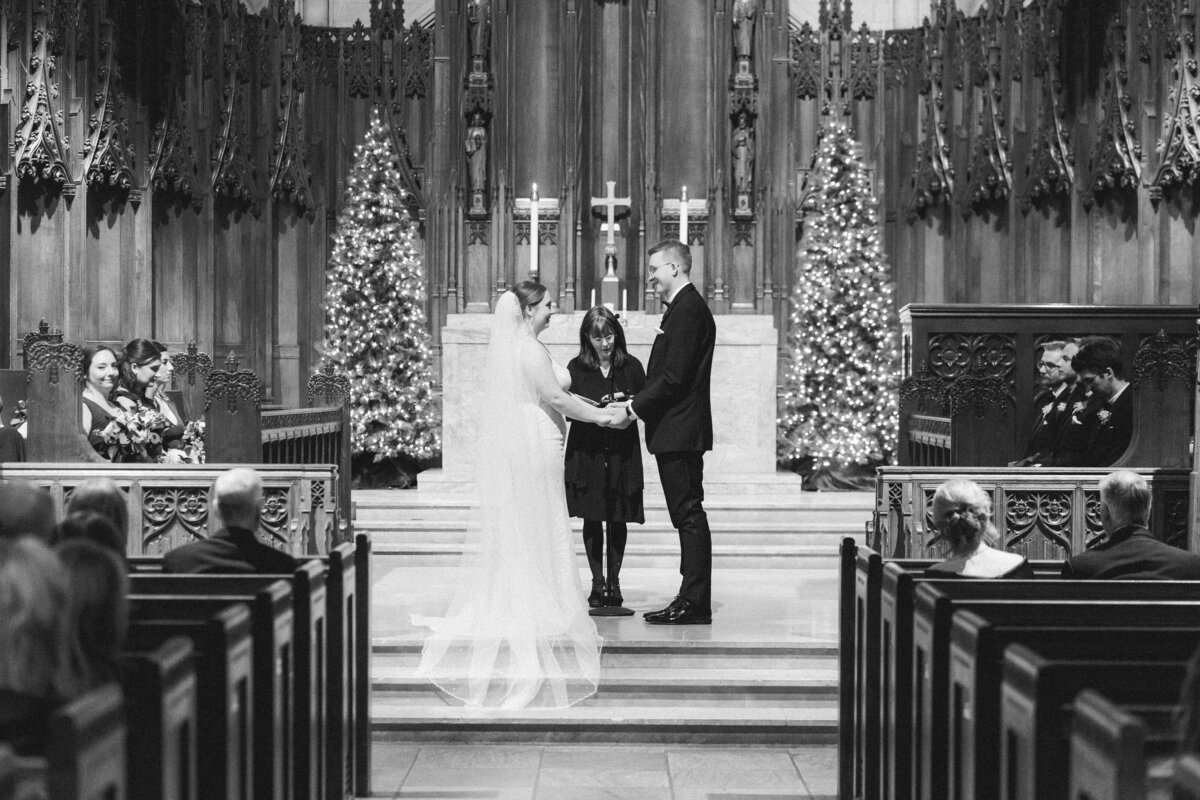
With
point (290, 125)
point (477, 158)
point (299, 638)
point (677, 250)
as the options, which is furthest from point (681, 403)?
point (290, 125)

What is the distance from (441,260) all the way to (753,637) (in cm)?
898

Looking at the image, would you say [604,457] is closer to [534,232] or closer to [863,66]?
[534,232]

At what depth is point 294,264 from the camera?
1603 centimetres

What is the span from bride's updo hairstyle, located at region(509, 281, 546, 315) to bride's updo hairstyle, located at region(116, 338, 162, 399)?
8.99 feet

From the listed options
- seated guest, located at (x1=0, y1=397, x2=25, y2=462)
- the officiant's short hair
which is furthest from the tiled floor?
seated guest, located at (x1=0, y1=397, x2=25, y2=462)

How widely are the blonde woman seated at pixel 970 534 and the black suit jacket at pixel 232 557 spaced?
217 cm

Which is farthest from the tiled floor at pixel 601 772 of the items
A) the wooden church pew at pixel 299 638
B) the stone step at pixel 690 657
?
the wooden church pew at pixel 299 638

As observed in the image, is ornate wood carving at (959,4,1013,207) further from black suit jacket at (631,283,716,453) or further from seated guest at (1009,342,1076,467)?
black suit jacket at (631,283,716,453)

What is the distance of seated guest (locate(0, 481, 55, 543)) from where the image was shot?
3.12 metres

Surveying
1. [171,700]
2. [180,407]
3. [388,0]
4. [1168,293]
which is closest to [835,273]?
A: [1168,293]

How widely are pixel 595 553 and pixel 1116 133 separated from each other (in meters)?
7.69

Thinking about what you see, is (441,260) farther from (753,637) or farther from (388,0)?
(753,637)

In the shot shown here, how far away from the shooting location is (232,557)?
4.50m

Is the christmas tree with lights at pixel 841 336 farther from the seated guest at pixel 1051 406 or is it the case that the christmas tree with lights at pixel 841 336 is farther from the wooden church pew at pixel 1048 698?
the wooden church pew at pixel 1048 698
